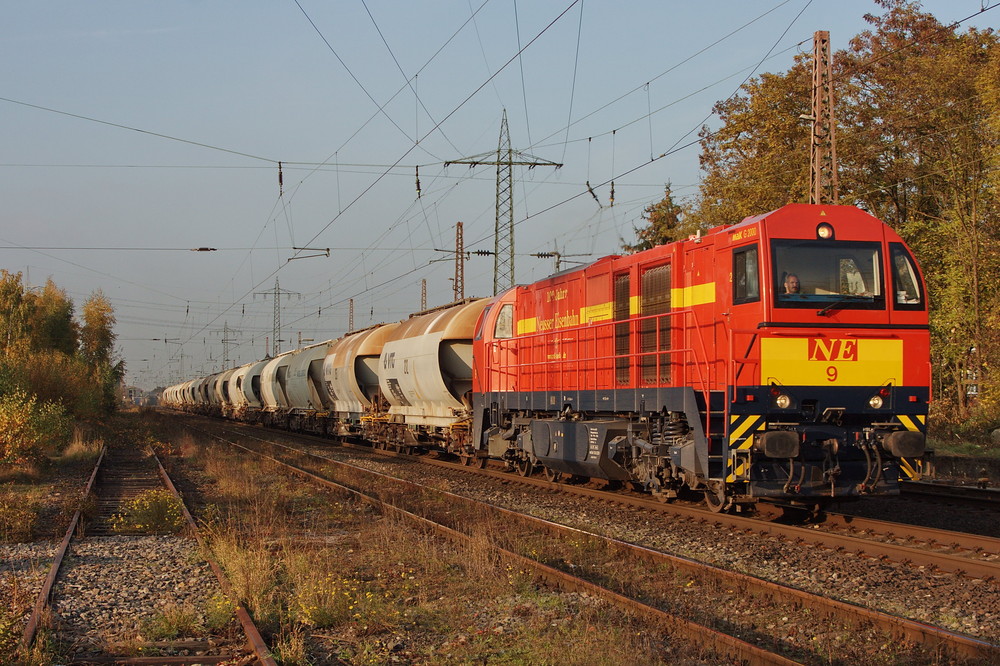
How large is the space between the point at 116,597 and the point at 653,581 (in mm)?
5013

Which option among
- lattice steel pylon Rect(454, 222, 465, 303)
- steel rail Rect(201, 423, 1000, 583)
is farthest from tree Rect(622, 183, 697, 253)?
steel rail Rect(201, 423, 1000, 583)

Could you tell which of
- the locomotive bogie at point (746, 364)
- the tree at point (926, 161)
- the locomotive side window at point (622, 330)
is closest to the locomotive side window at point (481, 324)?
the locomotive bogie at point (746, 364)

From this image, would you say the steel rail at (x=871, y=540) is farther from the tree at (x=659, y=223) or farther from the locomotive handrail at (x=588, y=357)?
the tree at (x=659, y=223)

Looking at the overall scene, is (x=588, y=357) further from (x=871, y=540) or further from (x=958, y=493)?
(x=958, y=493)

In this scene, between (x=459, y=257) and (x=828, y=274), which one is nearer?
(x=828, y=274)

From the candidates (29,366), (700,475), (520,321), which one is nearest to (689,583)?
(700,475)

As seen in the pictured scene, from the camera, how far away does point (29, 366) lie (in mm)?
28984

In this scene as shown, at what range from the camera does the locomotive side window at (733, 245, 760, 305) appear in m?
10.1

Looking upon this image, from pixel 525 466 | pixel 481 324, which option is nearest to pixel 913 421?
pixel 525 466

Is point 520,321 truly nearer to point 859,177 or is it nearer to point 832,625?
point 832,625

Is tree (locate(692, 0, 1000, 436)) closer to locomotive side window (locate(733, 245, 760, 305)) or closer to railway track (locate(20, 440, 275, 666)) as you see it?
locomotive side window (locate(733, 245, 760, 305))

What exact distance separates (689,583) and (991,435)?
17113 millimetres

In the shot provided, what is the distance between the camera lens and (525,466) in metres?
16.9

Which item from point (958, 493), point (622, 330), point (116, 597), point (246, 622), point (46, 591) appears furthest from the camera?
point (958, 493)
